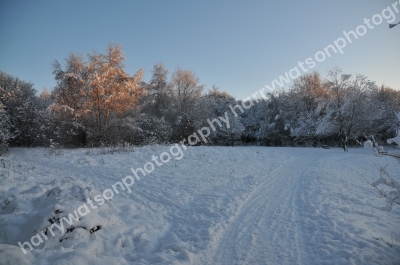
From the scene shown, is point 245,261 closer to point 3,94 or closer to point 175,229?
point 175,229

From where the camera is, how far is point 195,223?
565 centimetres

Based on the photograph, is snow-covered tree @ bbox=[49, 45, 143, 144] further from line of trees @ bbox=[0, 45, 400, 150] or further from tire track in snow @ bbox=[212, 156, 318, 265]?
tire track in snow @ bbox=[212, 156, 318, 265]

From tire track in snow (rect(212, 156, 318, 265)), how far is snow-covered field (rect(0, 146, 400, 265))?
2 cm

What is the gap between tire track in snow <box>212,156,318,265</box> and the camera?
404 cm

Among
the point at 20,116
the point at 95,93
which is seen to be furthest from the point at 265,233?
the point at 20,116

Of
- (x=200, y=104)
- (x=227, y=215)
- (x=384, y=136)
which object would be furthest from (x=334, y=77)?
(x=227, y=215)

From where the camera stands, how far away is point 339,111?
2731cm

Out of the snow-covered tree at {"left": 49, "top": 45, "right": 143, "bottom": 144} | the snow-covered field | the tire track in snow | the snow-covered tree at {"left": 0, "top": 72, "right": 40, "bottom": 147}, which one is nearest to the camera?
the snow-covered field

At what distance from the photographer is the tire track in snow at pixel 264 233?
13.3 ft

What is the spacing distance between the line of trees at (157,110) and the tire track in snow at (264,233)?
1481cm

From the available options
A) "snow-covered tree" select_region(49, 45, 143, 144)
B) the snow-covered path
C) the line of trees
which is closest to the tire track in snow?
the snow-covered path

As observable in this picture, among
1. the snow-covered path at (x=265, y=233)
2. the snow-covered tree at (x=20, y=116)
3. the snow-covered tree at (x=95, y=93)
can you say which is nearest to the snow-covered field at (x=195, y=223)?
the snow-covered path at (x=265, y=233)

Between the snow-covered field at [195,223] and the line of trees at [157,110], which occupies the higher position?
the line of trees at [157,110]

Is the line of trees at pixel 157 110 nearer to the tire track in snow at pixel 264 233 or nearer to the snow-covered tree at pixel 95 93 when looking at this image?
the snow-covered tree at pixel 95 93
